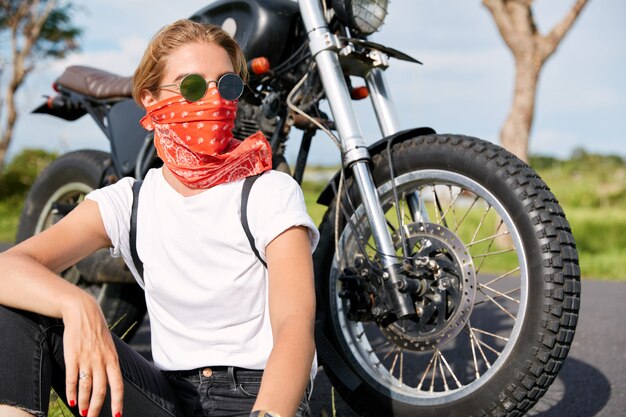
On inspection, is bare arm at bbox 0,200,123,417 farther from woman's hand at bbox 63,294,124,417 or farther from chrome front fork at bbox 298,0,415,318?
chrome front fork at bbox 298,0,415,318

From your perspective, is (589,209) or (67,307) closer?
(67,307)

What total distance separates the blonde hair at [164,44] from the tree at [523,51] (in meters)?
8.23

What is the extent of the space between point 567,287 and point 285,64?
1.52m

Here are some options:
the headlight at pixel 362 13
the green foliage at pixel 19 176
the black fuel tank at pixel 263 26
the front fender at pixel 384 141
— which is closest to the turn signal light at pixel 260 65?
the black fuel tank at pixel 263 26

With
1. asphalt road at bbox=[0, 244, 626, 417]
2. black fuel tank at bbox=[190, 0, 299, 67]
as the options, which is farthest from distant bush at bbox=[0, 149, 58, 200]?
black fuel tank at bbox=[190, 0, 299, 67]

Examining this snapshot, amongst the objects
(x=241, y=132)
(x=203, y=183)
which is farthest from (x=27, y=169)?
(x=203, y=183)

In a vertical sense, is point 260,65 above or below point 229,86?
above

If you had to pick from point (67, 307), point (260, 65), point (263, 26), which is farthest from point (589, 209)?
point (67, 307)

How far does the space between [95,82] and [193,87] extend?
2255 millimetres

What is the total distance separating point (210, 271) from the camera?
69.9 inches

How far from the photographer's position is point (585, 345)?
Result: 3.95m

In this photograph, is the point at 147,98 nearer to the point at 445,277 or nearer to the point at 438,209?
the point at 445,277

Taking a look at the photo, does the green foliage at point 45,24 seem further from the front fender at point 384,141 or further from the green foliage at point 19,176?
the front fender at point 384,141

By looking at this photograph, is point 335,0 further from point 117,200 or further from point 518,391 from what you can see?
point 518,391
